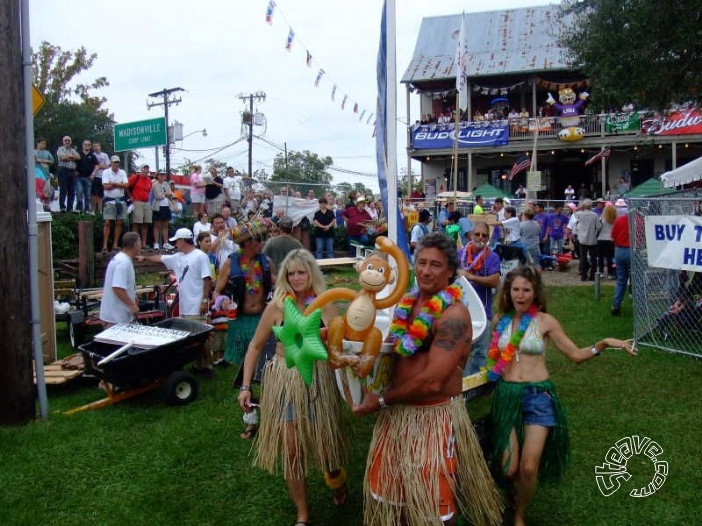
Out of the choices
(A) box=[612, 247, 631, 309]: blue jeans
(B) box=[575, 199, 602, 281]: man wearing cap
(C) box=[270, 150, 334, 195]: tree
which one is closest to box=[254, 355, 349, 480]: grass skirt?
(A) box=[612, 247, 631, 309]: blue jeans

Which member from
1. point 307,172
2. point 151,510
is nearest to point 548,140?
point 151,510

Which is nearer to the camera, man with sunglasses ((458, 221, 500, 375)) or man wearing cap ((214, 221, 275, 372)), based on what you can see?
man wearing cap ((214, 221, 275, 372))

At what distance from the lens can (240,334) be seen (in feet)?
19.4

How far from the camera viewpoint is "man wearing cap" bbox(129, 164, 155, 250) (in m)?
12.7

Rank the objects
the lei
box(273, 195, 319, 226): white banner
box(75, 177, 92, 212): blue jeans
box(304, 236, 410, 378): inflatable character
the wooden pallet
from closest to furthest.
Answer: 1. box(304, 236, 410, 378): inflatable character
2. the lei
3. the wooden pallet
4. box(75, 177, 92, 212): blue jeans
5. box(273, 195, 319, 226): white banner

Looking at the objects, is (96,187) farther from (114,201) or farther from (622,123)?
(622,123)

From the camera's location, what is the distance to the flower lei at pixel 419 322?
287 centimetres

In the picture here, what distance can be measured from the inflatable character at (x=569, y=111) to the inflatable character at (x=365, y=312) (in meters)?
26.0

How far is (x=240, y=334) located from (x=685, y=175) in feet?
25.7

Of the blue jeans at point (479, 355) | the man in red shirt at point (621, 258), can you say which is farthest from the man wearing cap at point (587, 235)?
the blue jeans at point (479, 355)

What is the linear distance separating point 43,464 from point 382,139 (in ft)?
11.3

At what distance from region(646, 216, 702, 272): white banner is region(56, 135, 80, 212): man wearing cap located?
11.1 meters

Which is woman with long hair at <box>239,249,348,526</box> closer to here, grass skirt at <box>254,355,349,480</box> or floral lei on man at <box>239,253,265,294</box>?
grass skirt at <box>254,355,349,480</box>

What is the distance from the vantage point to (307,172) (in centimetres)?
6266
